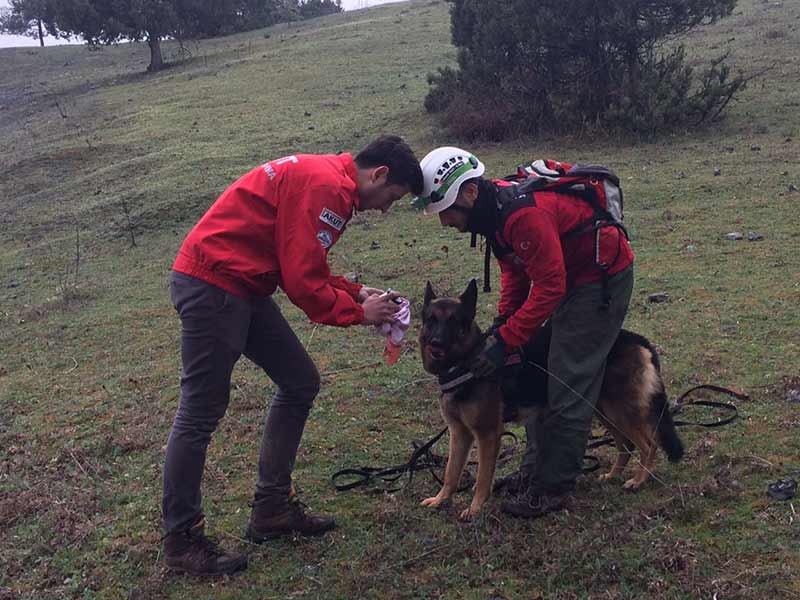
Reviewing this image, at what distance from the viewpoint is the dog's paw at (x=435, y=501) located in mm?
4820

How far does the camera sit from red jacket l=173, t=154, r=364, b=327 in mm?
3738

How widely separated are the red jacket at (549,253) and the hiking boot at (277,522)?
5.02 ft

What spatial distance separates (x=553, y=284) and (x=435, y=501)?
5.27 ft

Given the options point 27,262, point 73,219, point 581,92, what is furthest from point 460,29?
point 27,262

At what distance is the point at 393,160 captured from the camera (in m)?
3.96

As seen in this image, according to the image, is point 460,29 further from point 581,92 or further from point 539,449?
point 539,449

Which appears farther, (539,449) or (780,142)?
(780,142)

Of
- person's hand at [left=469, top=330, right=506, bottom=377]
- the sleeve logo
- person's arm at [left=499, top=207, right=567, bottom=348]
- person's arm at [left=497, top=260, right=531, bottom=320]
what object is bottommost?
person's hand at [left=469, top=330, right=506, bottom=377]

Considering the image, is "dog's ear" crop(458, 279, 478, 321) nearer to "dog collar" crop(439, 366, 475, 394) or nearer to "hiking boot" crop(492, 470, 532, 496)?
"dog collar" crop(439, 366, 475, 394)

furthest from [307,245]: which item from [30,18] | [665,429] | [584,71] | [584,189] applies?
[30,18]

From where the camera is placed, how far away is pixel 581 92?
15.4 meters

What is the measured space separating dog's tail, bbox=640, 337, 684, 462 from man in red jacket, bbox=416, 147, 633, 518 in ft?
1.10

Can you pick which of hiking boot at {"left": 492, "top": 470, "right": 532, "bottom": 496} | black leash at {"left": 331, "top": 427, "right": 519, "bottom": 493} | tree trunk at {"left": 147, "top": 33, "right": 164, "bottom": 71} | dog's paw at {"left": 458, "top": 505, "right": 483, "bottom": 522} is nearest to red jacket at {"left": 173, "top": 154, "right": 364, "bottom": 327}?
dog's paw at {"left": 458, "top": 505, "right": 483, "bottom": 522}

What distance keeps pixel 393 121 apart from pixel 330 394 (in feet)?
42.4
